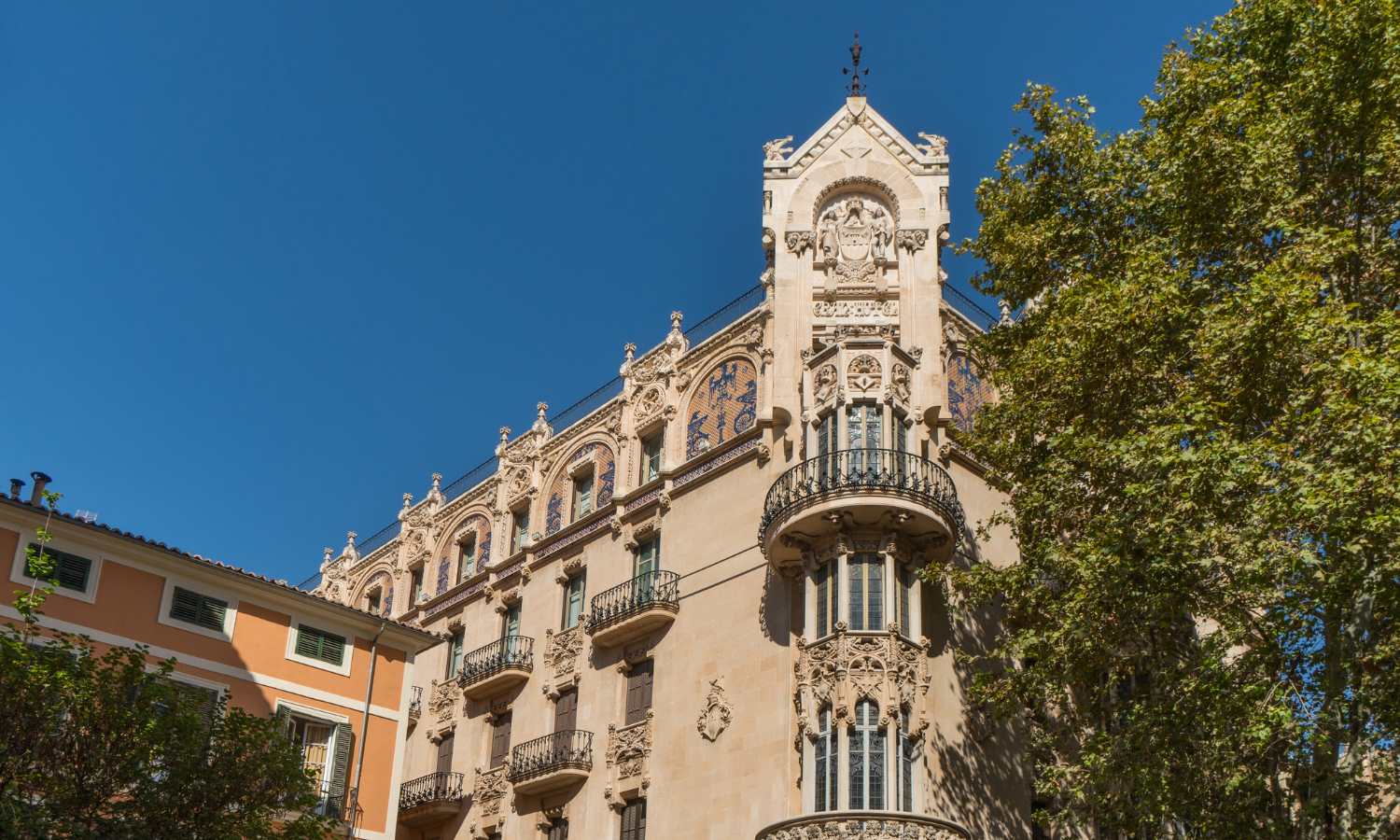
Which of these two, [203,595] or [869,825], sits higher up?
[203,595]

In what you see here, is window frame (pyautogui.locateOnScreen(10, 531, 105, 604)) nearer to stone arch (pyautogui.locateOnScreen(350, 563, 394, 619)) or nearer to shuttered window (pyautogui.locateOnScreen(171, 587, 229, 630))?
shuttered window (pyautogui.locateOnScreen(171, 587, 229, 630))

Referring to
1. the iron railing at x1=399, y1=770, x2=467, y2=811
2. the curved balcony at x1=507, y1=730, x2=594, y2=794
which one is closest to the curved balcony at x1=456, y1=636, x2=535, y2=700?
the curved balcony at x1=507, y1=730, x2=594, y2=794

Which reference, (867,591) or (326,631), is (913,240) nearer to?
(867,591)

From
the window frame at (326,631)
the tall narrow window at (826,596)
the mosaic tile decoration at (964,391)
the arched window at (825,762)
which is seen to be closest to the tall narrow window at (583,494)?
the window frame at (326,631)

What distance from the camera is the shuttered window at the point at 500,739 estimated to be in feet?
133

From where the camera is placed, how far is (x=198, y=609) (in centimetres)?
3189

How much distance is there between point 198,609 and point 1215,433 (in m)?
22.0

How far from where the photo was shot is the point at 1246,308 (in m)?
24.0

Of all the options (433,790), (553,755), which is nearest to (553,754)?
(553,755)

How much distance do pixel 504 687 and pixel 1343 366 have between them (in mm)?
26142

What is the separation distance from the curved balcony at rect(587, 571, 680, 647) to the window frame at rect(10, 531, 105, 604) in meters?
12.7

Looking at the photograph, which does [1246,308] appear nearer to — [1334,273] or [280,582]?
[1334,273]

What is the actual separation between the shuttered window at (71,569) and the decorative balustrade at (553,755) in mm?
12507

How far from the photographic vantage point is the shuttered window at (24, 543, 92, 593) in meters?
29.9
